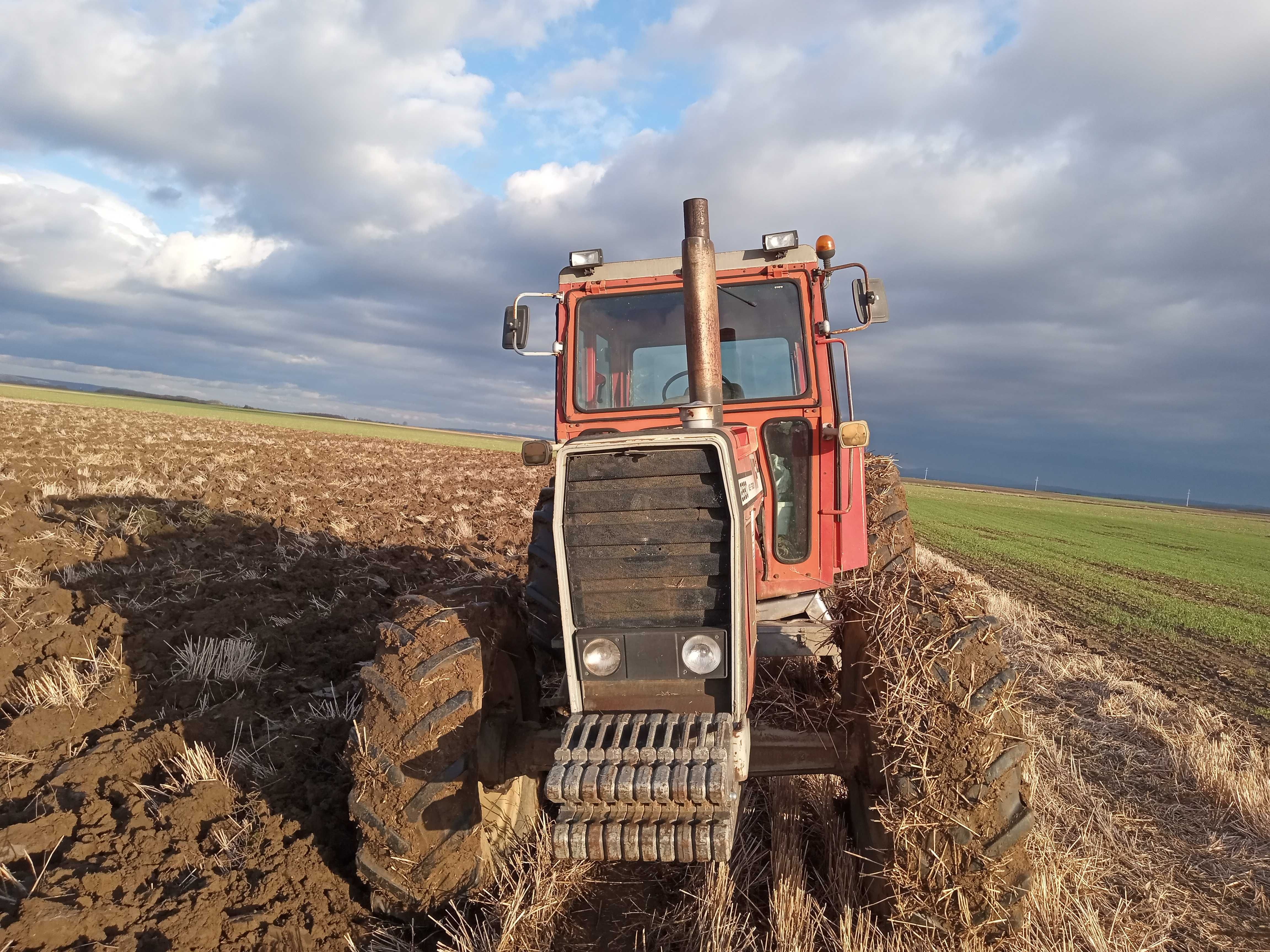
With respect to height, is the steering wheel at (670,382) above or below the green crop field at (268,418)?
below

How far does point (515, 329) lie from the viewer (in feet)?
16.6

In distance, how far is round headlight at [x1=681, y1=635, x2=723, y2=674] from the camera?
3072mm

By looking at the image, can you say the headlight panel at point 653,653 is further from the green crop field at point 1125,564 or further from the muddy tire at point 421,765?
the green crop field at point 1125,564

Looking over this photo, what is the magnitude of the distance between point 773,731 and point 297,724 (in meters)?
2.66

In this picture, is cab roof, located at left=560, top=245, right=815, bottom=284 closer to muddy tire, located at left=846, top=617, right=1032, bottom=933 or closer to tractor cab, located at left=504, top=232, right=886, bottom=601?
tractor cab, located at left=504, top=232, right=886, bottom=601

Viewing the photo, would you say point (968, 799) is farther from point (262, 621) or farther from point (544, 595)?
point (262, 621)

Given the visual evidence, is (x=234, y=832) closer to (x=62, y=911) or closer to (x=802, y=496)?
(x=62, y=911)

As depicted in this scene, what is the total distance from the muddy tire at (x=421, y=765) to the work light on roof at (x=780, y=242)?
9.16ft

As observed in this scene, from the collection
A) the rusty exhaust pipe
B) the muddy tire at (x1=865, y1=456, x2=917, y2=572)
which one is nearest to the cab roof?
the rusty exhaust pipe

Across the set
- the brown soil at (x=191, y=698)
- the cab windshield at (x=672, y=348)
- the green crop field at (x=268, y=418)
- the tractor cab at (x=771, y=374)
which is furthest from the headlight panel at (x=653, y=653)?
the green crop field at (x=268, y=418)

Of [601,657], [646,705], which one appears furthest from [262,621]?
[646,705]

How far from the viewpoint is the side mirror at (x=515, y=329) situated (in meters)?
5.04

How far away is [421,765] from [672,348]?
2850 mm

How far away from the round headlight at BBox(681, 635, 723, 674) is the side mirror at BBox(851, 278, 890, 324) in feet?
8.01
